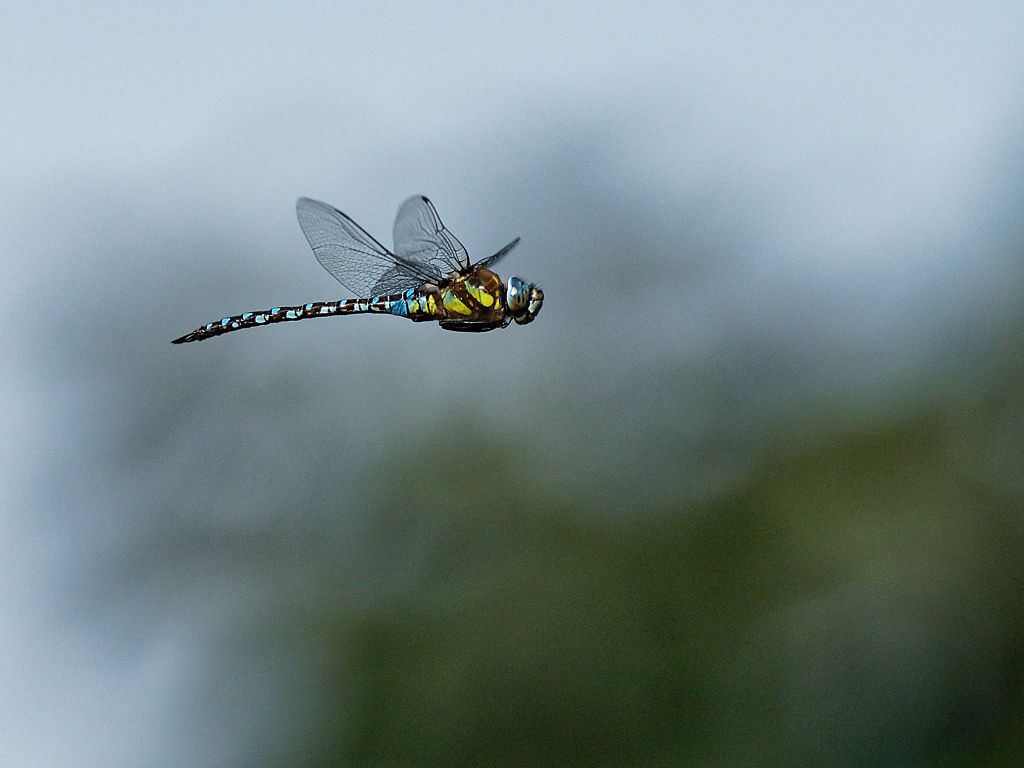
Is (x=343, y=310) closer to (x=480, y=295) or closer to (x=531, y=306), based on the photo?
(x=480, y=295)

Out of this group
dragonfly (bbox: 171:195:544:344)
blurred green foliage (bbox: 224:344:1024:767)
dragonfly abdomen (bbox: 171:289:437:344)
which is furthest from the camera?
blurred green foliage (bbox: 224:344:1024:767)

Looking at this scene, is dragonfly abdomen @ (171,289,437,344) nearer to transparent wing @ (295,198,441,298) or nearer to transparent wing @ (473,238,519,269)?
transparent wing @ (295,198,441,298)

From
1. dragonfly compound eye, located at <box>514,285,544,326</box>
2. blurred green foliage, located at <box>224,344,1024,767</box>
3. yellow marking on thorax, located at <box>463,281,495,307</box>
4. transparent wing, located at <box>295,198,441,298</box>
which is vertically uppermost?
blurred green foliage, located at <box>224,344,1024,767</box>

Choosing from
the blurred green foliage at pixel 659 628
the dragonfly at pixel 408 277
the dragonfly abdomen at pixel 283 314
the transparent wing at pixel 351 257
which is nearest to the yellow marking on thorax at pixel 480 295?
the dragonfly at pixel 408 277

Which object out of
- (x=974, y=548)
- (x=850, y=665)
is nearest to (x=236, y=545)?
(x=850, y=665)

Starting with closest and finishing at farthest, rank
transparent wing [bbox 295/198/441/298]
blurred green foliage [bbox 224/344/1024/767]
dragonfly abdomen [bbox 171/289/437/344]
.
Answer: dragonfly abdomen [bbox 171/289/437/344] → transparent wing [bbox 295/198/441/298] → blurred green foliage [bbox 224/344/1024/767]

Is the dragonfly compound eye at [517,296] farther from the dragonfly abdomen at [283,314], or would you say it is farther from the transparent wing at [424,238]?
the dragonfly abdomen at [283,314]

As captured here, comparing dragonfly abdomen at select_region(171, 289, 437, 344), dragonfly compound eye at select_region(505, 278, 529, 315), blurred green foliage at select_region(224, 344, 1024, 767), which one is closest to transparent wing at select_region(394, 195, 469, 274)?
dragonfly abdomen at select_region(171, 289, 437, 344)
